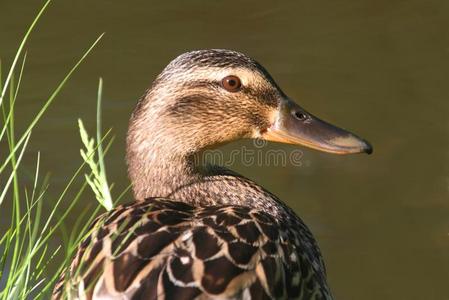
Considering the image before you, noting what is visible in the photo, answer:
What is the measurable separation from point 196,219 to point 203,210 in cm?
16

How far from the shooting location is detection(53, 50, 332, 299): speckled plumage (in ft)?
10.1

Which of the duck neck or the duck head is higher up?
the duck head

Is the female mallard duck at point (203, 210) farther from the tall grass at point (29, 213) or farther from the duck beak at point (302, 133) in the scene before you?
the tall grass at point (29, 213)

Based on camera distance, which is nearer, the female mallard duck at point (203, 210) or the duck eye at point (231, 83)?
the female mallard duck at point (203, 210)

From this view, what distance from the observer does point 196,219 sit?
3.41 m

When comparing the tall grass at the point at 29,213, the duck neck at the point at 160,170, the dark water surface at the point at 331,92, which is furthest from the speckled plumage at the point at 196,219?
the dark water surface at the point at 331,92

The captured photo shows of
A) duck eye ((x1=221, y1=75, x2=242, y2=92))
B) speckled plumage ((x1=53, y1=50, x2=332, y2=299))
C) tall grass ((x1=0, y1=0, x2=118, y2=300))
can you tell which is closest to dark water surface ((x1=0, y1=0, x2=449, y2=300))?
tall grass ((x1=0, y1=0, x2=118, y2=300))

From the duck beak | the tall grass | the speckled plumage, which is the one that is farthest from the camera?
the duck beak

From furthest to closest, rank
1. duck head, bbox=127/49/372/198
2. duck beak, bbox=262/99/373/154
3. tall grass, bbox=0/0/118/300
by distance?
duck beak, bbox=262/99/373/154 < duck head, bbox=127/49/372/198 < tall grass, bbox=0/0/118/300

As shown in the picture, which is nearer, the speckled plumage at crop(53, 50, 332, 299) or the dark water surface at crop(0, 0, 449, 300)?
the speckled plumage at crop(53, 50, 332, 299)

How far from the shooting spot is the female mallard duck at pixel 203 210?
3.09 metres

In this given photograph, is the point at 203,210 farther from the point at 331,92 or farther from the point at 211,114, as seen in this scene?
the point at 331,92

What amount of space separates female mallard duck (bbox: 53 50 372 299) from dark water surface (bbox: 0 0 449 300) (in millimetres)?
1442

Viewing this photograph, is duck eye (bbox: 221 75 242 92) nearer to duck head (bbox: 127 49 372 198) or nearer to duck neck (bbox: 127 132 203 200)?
duck head (bbox: 127 49 372 198)
